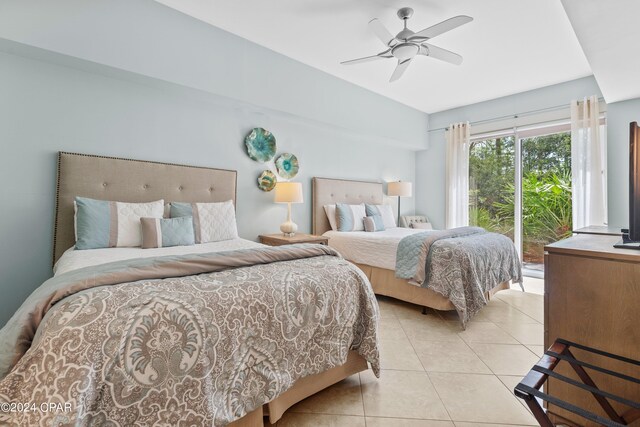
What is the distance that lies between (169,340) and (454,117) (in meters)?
5.44

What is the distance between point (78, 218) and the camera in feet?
7.30

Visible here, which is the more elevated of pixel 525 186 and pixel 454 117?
pixel 454 117

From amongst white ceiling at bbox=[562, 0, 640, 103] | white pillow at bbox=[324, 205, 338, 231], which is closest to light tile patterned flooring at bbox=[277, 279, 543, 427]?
white pillow at bbox=[324, 205, 338, 231]

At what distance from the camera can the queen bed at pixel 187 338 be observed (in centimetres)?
89

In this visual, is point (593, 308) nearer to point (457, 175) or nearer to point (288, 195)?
point (288, 195)

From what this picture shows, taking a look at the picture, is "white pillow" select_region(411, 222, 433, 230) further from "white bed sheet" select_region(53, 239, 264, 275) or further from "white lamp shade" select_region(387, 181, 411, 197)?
"white bed sheet" select_region(53, 239, 264, 275)

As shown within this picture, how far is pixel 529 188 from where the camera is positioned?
4512 millimetres

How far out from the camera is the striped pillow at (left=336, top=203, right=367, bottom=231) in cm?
395

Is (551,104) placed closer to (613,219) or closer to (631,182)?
(613,219)

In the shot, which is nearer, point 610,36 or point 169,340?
point 169,340

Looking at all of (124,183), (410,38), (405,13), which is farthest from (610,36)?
(124,183)

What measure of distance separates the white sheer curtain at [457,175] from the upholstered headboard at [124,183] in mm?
3732

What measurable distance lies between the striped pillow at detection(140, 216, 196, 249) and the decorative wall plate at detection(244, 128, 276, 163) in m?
1.20

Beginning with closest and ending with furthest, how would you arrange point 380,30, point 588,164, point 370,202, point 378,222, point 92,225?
point 92,225
point 380,30
point 588,164
point 378,222
point 370,202
